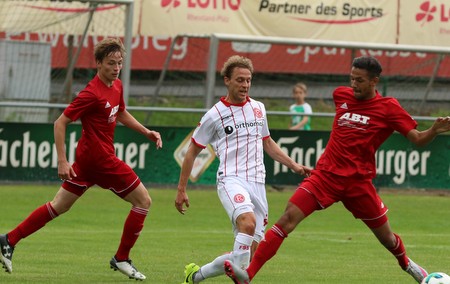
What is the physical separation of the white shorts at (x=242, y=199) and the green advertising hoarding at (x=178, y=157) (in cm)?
952

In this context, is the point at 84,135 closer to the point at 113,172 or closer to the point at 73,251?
the point at 113,172

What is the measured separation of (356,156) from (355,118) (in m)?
0.33

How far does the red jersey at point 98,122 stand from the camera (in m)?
10.3

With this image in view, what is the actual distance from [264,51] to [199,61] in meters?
1.45

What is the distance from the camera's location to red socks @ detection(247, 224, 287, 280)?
9.22 m

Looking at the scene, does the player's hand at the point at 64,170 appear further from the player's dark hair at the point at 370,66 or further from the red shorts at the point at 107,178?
the player's dark hair at the point at 370,66

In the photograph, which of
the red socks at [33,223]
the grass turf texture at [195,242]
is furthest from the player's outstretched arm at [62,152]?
the grass turf texture at [195,242]

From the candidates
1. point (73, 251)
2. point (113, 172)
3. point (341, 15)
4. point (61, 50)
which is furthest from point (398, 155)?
point (113, 172)

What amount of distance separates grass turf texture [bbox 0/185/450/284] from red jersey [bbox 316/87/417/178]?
1.27m

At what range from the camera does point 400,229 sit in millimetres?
15797

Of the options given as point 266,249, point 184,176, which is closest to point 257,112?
point 184,176

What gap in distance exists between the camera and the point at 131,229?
34.6ft

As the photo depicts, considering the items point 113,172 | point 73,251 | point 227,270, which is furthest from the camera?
point 73,251

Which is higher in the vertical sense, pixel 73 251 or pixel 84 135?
pixel 84 135
